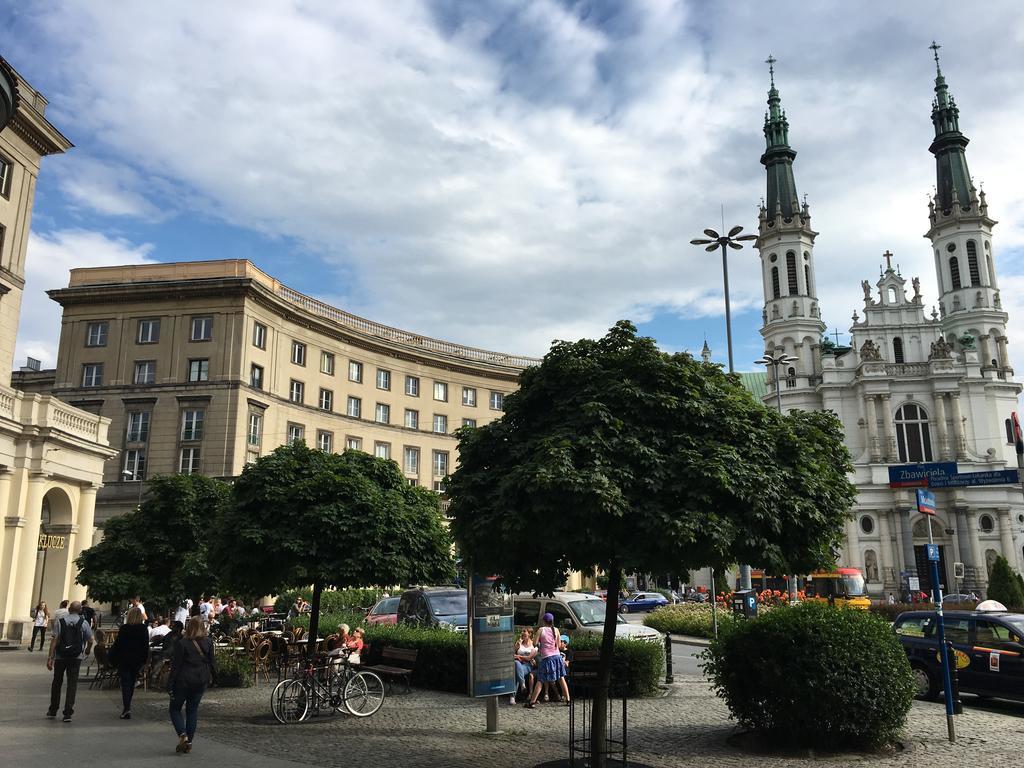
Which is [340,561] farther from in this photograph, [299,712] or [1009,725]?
[1009,725]

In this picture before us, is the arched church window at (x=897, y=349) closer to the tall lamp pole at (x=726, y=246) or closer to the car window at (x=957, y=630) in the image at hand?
the tall lamp pole at (x=726, y=246)

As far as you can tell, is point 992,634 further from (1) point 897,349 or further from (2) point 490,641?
(1) point 897,349

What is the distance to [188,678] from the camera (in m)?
10.7

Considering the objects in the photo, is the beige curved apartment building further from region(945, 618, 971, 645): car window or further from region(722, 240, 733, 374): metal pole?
Answer: region(945, 618, 971, 645): car window

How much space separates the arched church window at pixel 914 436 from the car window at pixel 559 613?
6440cm

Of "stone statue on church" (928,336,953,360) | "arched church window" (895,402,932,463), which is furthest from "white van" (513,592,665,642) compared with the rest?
"stone statue on church" (928,336,953,360)

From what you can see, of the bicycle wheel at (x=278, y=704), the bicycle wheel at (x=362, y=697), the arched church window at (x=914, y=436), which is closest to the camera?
the bicycle wheel at (x=278, y=704)

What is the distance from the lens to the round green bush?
1028 centimetres

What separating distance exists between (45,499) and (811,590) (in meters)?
44.3

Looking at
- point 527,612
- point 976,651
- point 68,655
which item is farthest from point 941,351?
point 68,655

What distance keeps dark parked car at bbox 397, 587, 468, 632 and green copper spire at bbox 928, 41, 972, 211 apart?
7819cm

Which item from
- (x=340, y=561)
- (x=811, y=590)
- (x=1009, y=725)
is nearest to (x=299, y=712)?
(x=340, y=561)

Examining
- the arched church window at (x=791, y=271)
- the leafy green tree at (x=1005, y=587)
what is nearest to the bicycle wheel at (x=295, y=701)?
the leafy green tree at (x=1005, y=587)

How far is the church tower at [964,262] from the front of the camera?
3076 inches
